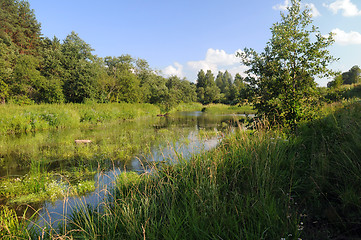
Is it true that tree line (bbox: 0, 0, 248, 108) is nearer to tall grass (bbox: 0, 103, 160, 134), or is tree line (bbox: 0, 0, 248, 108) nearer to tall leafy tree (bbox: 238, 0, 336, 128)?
tall grass (bbox: 0, 103, 160, 134)

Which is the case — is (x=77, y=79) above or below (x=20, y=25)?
below

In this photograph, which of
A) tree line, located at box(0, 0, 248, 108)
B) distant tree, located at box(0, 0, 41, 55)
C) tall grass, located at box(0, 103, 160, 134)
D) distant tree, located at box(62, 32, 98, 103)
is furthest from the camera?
distant tree, located at box(0, 0, 41, 55)

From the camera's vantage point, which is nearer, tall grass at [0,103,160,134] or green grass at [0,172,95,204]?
green grass at [0,172,95,204]

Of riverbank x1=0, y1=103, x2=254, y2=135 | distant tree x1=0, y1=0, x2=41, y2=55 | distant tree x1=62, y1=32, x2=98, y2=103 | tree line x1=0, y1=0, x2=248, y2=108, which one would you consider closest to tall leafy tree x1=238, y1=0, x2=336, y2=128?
riverbank x1=0, y1=103, x2=254, y2=135

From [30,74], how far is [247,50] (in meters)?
30.3

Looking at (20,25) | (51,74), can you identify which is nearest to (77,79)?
(51,74)

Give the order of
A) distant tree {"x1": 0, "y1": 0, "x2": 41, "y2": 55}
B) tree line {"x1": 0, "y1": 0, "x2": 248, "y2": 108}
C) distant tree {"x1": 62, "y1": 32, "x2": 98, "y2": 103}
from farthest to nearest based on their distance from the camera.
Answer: distant tree {"x1": 0, "y1": 0, "x2": 41, "y2": 55}, distant tree {"x1": 62, "y1": 32, "x2": 98, "y2": 103}, tree line {"x1": 0, "y1": 0, "x2": 248, "y2": 108}

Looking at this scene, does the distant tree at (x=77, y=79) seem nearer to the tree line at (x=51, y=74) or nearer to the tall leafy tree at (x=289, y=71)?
the tree line at (x=51, y=74)

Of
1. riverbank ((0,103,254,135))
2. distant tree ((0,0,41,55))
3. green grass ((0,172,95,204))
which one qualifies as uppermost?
distant tree ((0,0,41,55))

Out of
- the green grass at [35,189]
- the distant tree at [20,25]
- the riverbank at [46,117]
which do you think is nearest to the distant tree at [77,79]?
the riverbank at [46,117]

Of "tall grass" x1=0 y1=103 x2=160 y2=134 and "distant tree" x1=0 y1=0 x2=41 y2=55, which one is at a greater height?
"distant tree" x1=0 y1=0 x2=41 y2=55

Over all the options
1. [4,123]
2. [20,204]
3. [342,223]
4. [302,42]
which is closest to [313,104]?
[302,42]

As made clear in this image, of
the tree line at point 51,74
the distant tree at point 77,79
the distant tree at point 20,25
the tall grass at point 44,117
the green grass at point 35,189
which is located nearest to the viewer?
the green grass at point 35,189

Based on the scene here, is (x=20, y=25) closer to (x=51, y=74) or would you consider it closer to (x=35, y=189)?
(x=51, y=74)
